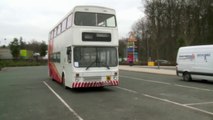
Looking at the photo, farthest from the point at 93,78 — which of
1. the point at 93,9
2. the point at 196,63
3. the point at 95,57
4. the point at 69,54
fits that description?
the point at 196,63

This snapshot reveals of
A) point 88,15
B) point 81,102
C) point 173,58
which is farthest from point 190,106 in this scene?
point 173,58

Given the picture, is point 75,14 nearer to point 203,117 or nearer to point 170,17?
point 203,117

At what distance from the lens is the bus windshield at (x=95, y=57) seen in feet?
50.0

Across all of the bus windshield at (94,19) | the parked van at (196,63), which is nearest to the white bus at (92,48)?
the bus windshield at (94,19)

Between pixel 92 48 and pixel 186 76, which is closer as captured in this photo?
pixel 92 48

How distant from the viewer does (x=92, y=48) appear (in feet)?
50.6

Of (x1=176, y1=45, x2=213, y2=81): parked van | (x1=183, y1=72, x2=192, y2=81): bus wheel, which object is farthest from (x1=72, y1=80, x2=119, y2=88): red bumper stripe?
(x1=183, y1=72, x2=192, y2=81): bus wheel

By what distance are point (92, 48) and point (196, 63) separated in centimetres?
858

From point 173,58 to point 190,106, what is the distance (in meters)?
50.3

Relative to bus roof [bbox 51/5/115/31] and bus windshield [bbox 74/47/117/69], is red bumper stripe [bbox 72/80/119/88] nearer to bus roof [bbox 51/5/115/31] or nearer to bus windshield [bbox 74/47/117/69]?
bus windshield [bbox 74/47/117/69]

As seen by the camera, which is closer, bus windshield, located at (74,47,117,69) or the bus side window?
bus windshield, located at (74,47,117,69)

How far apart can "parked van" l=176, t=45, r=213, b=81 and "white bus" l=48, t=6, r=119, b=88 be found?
7.02m

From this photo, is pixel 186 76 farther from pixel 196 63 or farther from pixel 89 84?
pixel 89 84

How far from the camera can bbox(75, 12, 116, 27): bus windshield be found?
50.8 ft
